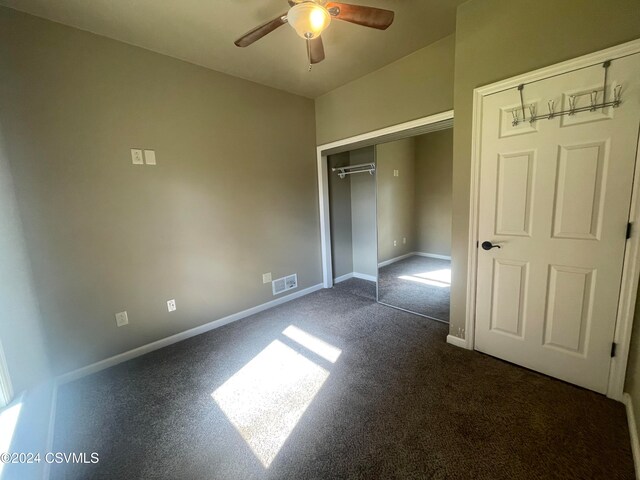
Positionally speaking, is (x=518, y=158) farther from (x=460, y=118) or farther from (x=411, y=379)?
(x=411, y=379)

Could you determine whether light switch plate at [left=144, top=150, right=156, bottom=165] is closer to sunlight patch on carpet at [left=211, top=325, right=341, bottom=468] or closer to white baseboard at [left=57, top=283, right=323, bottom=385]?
white baseboard at [left=57, top=283, right=323, bottom=385]

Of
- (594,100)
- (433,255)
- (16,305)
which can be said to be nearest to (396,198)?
(433,255)

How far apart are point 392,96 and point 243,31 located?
5.28 ft

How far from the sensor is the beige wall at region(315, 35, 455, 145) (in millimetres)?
2434

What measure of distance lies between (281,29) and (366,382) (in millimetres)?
2946

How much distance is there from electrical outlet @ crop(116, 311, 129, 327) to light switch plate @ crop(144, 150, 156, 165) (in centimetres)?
141

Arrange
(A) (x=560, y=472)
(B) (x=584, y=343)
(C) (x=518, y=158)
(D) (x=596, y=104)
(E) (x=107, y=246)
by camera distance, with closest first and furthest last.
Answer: (A) (x=560, y=472) → (D) (x=596, y=104) → (B) (x=584, y=343) → (C) (x=518, y=158) → (E) (x=107, y=246)

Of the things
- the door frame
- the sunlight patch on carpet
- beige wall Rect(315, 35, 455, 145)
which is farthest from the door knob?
the sunlight patch on carpet

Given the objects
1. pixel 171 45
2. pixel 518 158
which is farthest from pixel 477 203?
pixel 171 45

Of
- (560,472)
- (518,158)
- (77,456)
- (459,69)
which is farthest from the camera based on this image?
(459,69)

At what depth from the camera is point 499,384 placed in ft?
6.13

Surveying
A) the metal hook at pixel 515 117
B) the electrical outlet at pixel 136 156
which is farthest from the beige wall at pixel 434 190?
the electrical outlet at pixel 136 156

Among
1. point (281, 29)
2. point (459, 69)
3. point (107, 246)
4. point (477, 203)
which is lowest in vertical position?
point (107, 246)

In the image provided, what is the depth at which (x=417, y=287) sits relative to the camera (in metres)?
3.85
